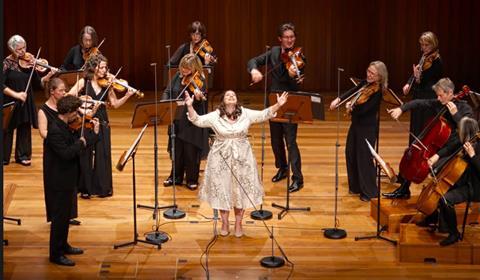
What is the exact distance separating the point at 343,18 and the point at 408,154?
23.4 feet

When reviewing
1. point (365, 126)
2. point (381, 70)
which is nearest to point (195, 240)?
point (365, 126)

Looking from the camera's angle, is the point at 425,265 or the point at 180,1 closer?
the point at 425,265

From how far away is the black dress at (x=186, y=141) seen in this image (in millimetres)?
8242

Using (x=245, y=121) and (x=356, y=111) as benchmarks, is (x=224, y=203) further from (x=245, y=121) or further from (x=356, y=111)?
(x=356, y=111)

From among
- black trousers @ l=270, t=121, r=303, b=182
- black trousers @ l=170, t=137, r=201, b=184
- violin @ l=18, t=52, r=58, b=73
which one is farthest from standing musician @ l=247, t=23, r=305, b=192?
violin @ l=18, t=52, r=58, b=73

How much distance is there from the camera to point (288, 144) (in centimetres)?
838

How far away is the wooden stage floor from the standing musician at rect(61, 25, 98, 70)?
1.15m

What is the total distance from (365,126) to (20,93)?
3.44 meters

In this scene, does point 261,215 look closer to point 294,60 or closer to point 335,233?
point 335,233

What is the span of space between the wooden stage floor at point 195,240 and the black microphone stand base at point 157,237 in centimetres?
8

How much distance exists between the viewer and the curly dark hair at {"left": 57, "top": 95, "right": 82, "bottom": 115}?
20.7 feet

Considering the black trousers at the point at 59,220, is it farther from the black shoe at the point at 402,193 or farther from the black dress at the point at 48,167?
the black shoe at the point at 402,193

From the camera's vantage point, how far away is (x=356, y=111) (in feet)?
26.2

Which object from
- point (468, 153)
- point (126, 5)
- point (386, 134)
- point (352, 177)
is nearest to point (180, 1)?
point (126, 5)
